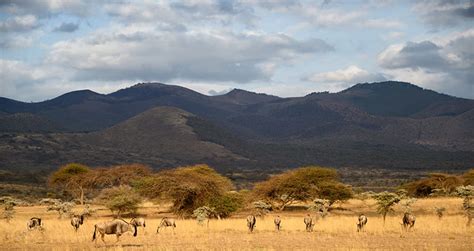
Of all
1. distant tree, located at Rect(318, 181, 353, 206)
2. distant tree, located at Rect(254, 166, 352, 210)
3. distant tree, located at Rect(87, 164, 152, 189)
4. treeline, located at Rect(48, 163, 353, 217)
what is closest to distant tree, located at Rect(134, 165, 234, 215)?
treeline, located at Rect(48, 163, 353, 217)

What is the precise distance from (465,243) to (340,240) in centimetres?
525

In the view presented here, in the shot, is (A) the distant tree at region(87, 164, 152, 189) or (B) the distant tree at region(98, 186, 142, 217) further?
(A) the distant tree at region(87, 164, 152, 189)

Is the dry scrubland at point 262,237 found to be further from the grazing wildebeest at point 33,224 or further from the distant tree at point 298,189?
the distant tree at point 298,189

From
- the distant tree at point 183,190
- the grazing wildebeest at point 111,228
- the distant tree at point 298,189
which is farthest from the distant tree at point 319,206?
the grazing wildebeest at point 111,228

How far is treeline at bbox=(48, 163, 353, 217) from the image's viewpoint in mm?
46719

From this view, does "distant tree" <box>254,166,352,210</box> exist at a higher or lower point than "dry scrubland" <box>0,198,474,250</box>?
higher

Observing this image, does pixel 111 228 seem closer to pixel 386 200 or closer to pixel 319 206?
pixel 386 200

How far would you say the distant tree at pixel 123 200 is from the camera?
160ft

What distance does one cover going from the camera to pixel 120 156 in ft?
616

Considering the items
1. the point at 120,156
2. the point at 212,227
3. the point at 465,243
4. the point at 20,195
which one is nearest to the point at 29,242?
the point at 212,227

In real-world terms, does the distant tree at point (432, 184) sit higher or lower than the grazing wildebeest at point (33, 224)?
higher

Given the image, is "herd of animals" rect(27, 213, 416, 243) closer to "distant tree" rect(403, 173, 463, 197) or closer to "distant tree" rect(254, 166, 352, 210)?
"distant tree" rect(254, 166, 352, 210)

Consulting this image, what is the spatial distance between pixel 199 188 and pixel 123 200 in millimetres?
6808

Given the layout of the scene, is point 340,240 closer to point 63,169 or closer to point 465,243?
point 465,243
